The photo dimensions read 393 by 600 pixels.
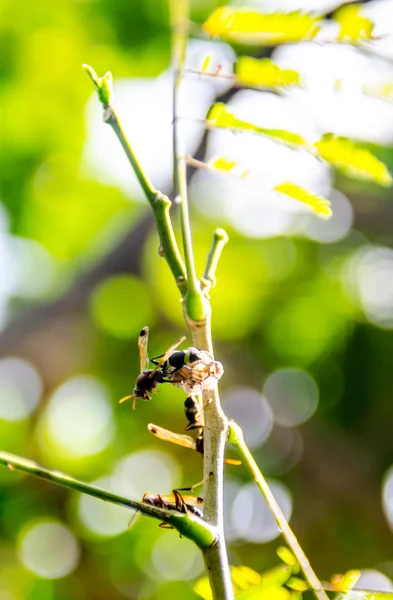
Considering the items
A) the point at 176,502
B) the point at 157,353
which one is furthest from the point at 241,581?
the point at 157,353

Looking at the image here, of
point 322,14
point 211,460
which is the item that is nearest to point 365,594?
point 211,460

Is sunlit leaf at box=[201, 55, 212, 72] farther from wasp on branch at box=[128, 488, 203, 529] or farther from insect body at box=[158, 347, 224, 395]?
wasp on branch at box=[128, 488, 203, 529]

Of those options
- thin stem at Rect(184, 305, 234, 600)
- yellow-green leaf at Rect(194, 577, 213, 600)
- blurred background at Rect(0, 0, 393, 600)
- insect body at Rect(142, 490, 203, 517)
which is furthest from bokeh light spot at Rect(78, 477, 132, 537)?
thin stem at Rect(184, 305, 234, 600)

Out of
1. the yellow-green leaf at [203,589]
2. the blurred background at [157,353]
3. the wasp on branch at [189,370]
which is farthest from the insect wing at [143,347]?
the blurred background at [157,353]

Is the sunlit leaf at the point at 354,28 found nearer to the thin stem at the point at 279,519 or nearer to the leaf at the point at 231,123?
the leaf at the point at 231,123

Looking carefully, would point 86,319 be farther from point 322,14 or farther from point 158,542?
point 322,14

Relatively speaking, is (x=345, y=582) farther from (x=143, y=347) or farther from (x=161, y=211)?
(x=161, y=211)
